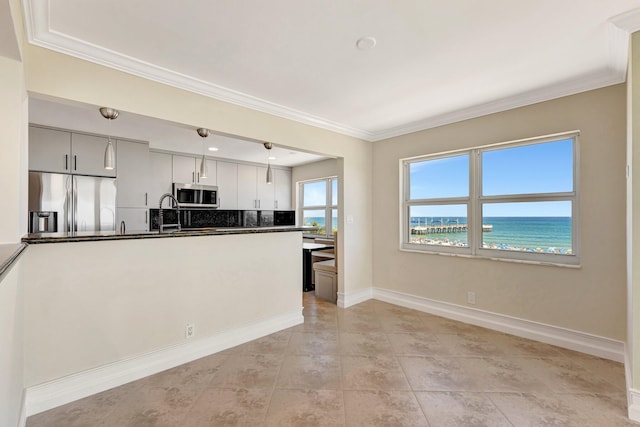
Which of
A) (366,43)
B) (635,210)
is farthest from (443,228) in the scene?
(366,43)

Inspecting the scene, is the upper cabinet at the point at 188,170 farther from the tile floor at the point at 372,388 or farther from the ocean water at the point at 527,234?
the ocean water at the point at 527,234

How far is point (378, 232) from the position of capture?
445 centimetres

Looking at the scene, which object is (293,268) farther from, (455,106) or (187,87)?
(455,106)

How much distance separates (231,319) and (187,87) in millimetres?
2198

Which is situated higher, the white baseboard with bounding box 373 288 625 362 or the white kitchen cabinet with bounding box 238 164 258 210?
the white kitchen cabinet with bounding box 238 164 258 210

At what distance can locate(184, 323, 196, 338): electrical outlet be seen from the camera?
258 cm

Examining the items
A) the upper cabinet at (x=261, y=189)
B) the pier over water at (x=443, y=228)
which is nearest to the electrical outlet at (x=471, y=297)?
the pier over water at (x=443, y=228)

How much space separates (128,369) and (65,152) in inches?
130

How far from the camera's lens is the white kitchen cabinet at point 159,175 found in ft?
16.4

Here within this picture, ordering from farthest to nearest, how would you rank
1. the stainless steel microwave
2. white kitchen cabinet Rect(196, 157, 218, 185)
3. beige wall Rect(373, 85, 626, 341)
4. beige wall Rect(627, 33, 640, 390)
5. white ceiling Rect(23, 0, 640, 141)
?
white kitchen cabinet Rect(196, 157, 218, 185) → the stainless steel microwave → beige wall Rect(373, 85, 626, 341) → beige wall Rect(627, 33, 640, 390) → white ceiling Rect(23, 0, 640, 141)

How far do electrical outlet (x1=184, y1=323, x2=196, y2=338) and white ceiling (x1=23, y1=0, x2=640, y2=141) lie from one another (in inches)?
83.2

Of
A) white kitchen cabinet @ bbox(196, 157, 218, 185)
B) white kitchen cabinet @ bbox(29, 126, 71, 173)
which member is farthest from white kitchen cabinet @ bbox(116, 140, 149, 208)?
white kitchen cabinet @ bbox(196, 157, 218, 185)

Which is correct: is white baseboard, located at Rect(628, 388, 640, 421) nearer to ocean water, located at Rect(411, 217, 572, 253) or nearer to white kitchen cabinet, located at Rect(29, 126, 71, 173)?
ocean water, located at Rect(411, 217, 572, 253)

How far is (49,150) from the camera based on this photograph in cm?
385
